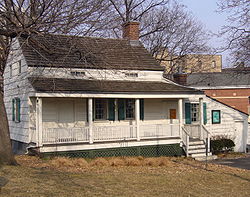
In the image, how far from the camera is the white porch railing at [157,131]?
20.0m

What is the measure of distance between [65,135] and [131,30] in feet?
31.9

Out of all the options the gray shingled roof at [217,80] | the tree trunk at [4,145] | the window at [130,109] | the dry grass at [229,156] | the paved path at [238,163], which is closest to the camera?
the tree trunk at [4,145]

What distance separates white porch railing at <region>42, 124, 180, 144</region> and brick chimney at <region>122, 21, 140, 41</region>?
7171 mm

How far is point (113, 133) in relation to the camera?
745 inches

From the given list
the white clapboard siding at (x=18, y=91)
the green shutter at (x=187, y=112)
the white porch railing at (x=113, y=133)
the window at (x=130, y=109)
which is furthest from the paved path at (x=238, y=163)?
the white clapboard siding at (x=18, y=91)

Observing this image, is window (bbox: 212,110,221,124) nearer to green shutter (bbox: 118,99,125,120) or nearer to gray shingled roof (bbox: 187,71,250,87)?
green shutter (bbox: 118,99,125,120)

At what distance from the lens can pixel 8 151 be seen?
43.5ft

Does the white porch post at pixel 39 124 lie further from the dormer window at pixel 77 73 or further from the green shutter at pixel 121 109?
the green shutter at pixel 121 109

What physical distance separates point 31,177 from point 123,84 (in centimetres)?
991

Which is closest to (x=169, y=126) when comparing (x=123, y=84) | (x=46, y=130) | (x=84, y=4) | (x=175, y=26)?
(x=123, y=84)

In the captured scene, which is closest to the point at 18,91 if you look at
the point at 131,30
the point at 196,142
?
the point at 131,30

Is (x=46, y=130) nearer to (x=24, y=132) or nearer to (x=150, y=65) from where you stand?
(x=24, y=132)

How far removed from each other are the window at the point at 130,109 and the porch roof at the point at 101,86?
3.85 ft

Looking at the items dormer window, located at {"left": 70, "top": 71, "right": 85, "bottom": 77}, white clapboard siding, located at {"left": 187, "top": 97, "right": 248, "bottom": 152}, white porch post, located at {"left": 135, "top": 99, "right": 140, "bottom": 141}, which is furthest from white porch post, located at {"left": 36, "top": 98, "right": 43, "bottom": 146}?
white clapboard siding, located at {"left": 187, "top": 97, "right": 248, "bottom": 152}
